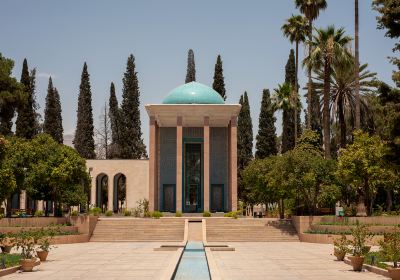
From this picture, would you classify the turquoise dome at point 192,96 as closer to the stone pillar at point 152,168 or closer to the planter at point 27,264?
the stone pillar at point 152,168

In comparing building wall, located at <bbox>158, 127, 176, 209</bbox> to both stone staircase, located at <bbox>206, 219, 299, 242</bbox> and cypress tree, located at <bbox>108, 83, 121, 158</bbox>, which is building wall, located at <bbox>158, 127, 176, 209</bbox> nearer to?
stone staircase, located at <bbox>206, 219, 299, 242</bbox>

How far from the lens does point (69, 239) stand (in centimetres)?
3328

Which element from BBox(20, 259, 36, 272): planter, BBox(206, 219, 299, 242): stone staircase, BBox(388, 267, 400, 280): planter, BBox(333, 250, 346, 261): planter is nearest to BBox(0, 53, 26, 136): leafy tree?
BBox(206, 219, 299, 242): stone staircase

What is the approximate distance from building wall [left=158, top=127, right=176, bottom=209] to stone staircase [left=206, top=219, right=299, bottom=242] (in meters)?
12.1

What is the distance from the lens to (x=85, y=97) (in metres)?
66.9

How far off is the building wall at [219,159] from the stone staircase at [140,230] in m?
12.1

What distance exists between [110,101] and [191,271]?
5696cm

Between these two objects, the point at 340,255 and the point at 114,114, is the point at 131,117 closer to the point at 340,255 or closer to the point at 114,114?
the point at 114,114

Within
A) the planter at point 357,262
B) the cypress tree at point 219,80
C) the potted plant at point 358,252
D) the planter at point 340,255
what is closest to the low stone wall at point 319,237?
the planter at point 340,255

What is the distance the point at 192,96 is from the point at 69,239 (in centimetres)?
1848

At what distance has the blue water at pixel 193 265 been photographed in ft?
59.6

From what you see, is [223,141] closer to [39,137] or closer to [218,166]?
[218,166]

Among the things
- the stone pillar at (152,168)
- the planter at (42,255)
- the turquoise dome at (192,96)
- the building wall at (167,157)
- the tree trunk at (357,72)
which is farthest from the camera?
the building wall at (167,157)

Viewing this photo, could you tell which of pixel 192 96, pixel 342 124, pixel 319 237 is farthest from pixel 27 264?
pixel 342 124
